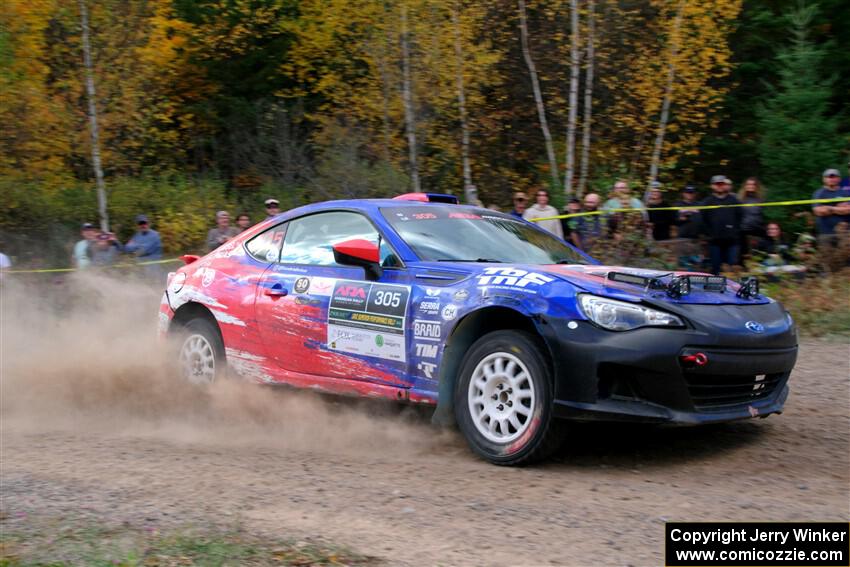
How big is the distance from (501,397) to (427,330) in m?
0.71

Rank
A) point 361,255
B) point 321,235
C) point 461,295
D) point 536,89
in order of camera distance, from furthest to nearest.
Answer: point 536,89
point 321,235
point 361,255
point 461,295

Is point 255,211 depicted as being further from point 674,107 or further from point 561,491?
point 561,491

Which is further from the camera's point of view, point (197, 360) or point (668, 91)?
point (668, 91)

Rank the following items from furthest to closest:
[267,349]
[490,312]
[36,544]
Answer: [267,349]
[490,312]
[36,544]

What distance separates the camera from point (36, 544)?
468cm

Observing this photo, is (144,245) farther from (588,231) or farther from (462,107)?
(462,107)

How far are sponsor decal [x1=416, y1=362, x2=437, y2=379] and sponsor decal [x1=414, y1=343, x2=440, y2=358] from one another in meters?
0.05

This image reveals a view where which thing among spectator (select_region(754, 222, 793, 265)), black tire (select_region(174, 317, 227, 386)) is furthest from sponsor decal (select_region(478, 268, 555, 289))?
spectator (select_region(754, 222, 793, 265))

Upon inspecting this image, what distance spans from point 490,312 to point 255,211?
17.5m

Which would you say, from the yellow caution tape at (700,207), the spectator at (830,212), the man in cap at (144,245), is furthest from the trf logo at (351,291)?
the man in cap at (144,245)

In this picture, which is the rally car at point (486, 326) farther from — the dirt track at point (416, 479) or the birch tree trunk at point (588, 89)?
the birch tree trunk at point (588, 89)

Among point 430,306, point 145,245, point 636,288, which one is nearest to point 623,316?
point 636,288

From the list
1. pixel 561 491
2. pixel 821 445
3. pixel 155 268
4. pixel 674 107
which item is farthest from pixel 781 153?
pixel 561 491

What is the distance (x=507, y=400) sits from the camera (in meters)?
5.81
